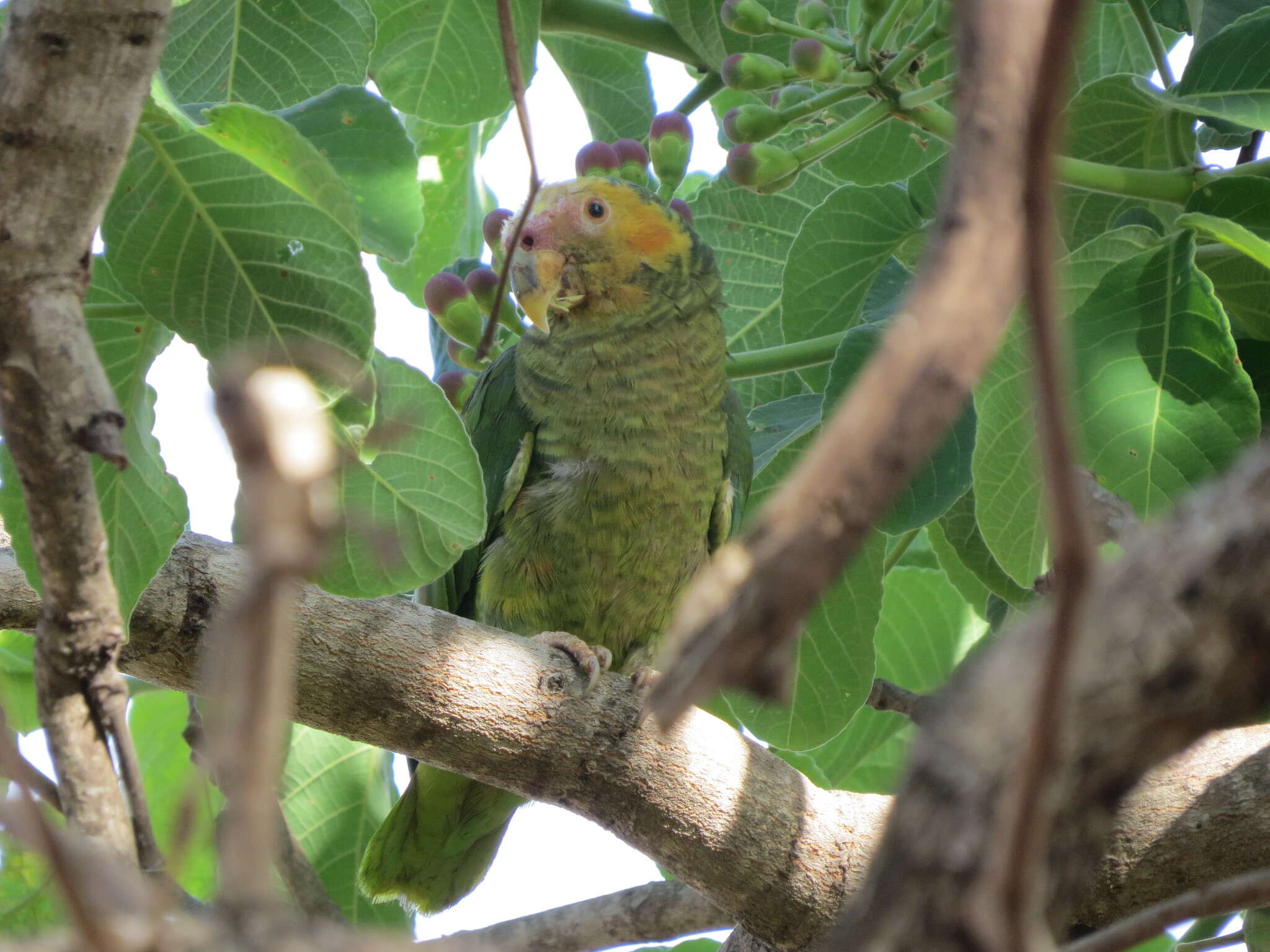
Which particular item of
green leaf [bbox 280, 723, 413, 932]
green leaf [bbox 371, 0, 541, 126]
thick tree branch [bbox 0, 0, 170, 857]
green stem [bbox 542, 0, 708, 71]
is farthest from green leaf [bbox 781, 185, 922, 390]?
thick tree branch [bbox 0, 0, 170, 857]

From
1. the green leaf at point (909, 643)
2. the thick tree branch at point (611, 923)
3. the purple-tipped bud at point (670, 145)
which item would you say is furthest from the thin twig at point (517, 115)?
the green leaf at point (909, 643)

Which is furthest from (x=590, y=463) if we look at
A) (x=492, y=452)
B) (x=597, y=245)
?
(x=597, y=245)

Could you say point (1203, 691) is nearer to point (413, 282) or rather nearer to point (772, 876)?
point (772, 876)

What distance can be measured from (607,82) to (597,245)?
0.37 m

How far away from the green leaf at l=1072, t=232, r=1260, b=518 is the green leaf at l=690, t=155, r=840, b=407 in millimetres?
→ 858

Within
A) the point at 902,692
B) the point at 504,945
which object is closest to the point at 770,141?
the point at 902,692

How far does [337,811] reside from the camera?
233cm

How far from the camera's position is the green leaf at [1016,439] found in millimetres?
1620

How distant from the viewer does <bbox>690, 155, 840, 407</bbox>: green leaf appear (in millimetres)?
2398

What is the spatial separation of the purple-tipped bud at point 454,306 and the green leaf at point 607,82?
2.47 feet

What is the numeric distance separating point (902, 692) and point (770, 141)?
116 cm

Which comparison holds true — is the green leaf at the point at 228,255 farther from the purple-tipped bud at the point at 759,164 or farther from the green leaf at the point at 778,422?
the green leaf at the point at 778,422

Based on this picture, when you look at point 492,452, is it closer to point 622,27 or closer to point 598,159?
point 598,159

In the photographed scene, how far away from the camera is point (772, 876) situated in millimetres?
1619
